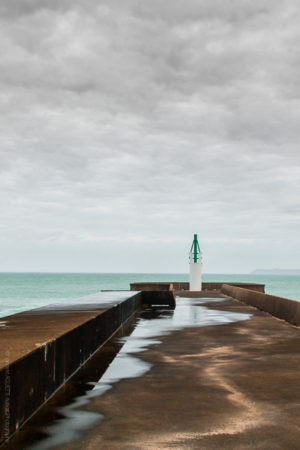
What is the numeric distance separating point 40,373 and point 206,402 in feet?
6.61

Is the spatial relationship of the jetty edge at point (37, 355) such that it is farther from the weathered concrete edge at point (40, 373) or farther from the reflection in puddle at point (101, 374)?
the reflection in puddle at point (101, 374)

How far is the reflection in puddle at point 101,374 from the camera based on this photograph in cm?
551

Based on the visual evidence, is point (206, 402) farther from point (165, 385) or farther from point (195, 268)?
point (195, 268)

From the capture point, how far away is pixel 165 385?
772cm

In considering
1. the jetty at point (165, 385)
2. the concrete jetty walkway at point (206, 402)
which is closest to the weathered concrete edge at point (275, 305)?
the jetty at point (165, 385)

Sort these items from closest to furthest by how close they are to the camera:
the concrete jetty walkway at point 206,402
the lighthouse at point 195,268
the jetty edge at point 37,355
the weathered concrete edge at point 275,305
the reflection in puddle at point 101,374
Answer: the concrete jetty walkway at point 206,402 < the jetty edge at point 37,355 < the reflection in puddle at point 101,374 < the weathered concrete edge at point 275,305 < the lighthouse at point 195,268

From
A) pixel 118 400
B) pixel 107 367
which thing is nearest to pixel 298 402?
pixel 118 400

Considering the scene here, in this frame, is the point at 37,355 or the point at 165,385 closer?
the point at 37,355

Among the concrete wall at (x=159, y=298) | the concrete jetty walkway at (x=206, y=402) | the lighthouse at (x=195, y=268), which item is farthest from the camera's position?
the lighthouse at (x=195, y=268)

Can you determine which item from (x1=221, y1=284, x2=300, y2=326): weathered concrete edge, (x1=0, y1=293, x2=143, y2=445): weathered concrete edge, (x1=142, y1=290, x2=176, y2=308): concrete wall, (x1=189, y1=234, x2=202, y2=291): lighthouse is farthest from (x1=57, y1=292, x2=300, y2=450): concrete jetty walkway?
(x1=189, y1=234, x2=202, y2=291): lighthouse

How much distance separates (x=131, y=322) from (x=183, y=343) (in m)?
5.90

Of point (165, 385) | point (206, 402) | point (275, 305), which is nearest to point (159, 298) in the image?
point (275, 305)

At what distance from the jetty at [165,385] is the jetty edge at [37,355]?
0.04 ft

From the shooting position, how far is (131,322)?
17.8 metres
